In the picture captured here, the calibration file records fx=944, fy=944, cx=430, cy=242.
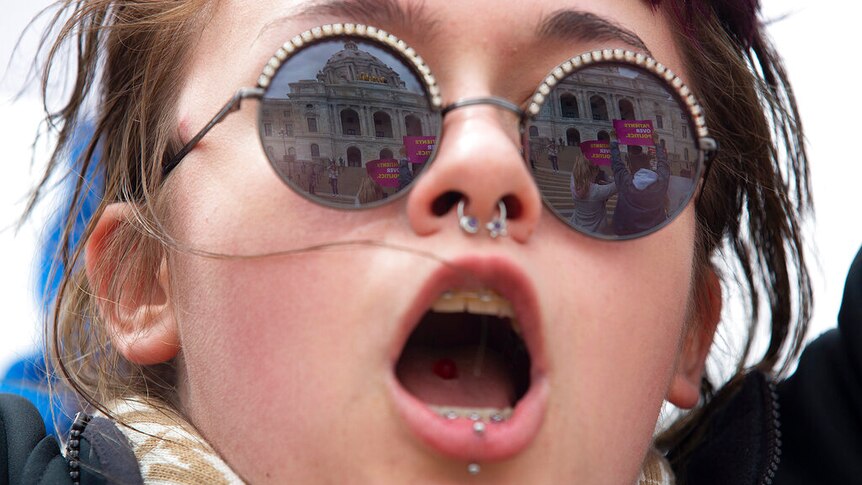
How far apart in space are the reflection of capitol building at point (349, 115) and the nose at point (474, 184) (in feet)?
0.21

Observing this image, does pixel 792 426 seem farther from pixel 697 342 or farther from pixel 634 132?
pixel 634 132

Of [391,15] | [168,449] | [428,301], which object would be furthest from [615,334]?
[168,449]

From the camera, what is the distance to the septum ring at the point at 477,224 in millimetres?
1230

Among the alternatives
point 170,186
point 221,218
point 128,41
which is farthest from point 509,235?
point 128,41

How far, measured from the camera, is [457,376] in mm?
1356

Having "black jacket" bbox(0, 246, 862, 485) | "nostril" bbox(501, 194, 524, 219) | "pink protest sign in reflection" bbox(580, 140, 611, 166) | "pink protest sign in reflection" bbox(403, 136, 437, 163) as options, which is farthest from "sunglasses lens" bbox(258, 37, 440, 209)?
"black jacket" bbox(0, 246, 862, 485)

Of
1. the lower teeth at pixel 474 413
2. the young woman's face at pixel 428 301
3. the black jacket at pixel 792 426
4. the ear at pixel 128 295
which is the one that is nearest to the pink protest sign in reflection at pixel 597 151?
the young woman's face at pixel 428 301

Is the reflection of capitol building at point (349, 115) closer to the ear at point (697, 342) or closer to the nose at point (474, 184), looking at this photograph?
the nose at point (474, 184)

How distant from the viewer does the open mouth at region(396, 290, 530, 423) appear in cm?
125

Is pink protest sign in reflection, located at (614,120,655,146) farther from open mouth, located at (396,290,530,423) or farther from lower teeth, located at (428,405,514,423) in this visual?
lower teeth, located at (428,405,514,423)

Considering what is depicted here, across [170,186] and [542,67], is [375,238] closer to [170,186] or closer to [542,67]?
[542,67]

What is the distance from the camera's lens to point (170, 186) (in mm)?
1571

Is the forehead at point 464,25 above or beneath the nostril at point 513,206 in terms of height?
above

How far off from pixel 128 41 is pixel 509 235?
3.15ft
